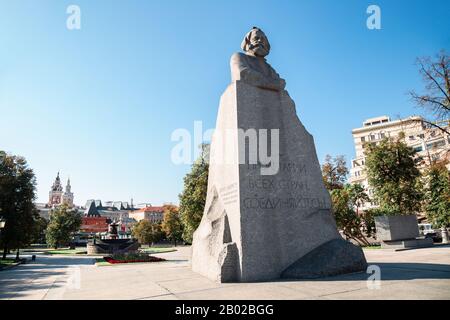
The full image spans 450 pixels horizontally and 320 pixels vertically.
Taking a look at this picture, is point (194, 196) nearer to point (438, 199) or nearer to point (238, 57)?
point (238, 57)

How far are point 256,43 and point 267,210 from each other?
595 centimetres

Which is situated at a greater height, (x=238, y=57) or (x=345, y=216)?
(x=238, y=57)

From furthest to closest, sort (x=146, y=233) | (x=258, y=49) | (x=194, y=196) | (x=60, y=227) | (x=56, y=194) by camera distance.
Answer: (x=56, y=194)
(x=146, y=233)
(x=60, y=227)
(x=194, y=196)
(x=258, y=49)

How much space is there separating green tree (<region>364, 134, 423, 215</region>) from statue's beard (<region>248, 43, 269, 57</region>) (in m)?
20.5

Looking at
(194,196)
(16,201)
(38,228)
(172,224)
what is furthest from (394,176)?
(172,224)

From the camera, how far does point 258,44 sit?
10.3m

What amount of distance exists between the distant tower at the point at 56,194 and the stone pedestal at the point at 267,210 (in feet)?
612

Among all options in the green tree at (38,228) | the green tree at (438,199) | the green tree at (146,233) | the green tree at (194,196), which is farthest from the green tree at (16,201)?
the green tree at (438,199)

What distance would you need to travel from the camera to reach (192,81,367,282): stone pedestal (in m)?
7.73

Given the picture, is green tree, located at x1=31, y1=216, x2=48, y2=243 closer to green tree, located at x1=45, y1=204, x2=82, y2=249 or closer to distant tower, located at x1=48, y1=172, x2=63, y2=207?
green tree, located at x1=45, y1=204, x2=82, y2=249

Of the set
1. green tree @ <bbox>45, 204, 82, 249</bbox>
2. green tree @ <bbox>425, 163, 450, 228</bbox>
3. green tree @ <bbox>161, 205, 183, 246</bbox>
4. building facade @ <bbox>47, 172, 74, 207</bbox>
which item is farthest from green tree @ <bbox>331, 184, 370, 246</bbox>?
building facade @ <bbox>47, 172, 74, 207</bbox>

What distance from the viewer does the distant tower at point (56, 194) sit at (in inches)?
6668

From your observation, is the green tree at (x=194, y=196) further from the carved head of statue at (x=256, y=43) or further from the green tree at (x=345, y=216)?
the carved head of statue at (x=256, y=43)
